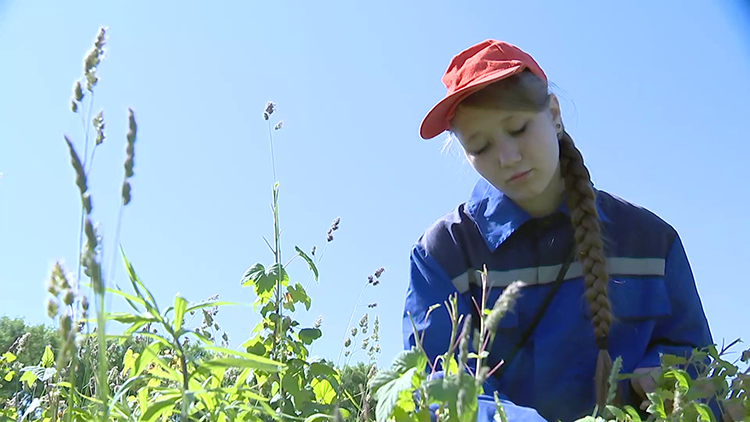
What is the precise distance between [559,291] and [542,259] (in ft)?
0.42

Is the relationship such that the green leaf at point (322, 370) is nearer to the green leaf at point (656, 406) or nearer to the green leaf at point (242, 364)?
the green leaf at point (656, 406)

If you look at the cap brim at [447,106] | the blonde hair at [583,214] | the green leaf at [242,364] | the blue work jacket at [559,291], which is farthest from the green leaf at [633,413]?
the cap brim at [447,106]

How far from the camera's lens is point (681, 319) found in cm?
238

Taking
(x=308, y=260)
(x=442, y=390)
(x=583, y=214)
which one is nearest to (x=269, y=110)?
(x=308, y=260)

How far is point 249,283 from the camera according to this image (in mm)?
1901

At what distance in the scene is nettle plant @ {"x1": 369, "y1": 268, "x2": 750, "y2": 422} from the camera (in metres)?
0.71

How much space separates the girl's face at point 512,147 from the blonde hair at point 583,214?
36 millimetres

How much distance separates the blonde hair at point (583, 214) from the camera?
7.10 ft

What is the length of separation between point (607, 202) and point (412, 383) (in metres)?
1.96

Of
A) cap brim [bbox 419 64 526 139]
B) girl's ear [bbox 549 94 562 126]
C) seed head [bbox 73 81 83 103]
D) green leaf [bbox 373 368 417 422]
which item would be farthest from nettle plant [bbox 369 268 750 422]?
girl's ear [bbox 549 94 562 126]

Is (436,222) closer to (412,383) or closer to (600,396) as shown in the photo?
(600,396)

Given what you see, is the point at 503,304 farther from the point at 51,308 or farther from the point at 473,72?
the point at 473,72

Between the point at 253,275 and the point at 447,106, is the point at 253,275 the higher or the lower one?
the lower one

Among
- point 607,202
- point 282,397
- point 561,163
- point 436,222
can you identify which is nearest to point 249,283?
point 282,397
